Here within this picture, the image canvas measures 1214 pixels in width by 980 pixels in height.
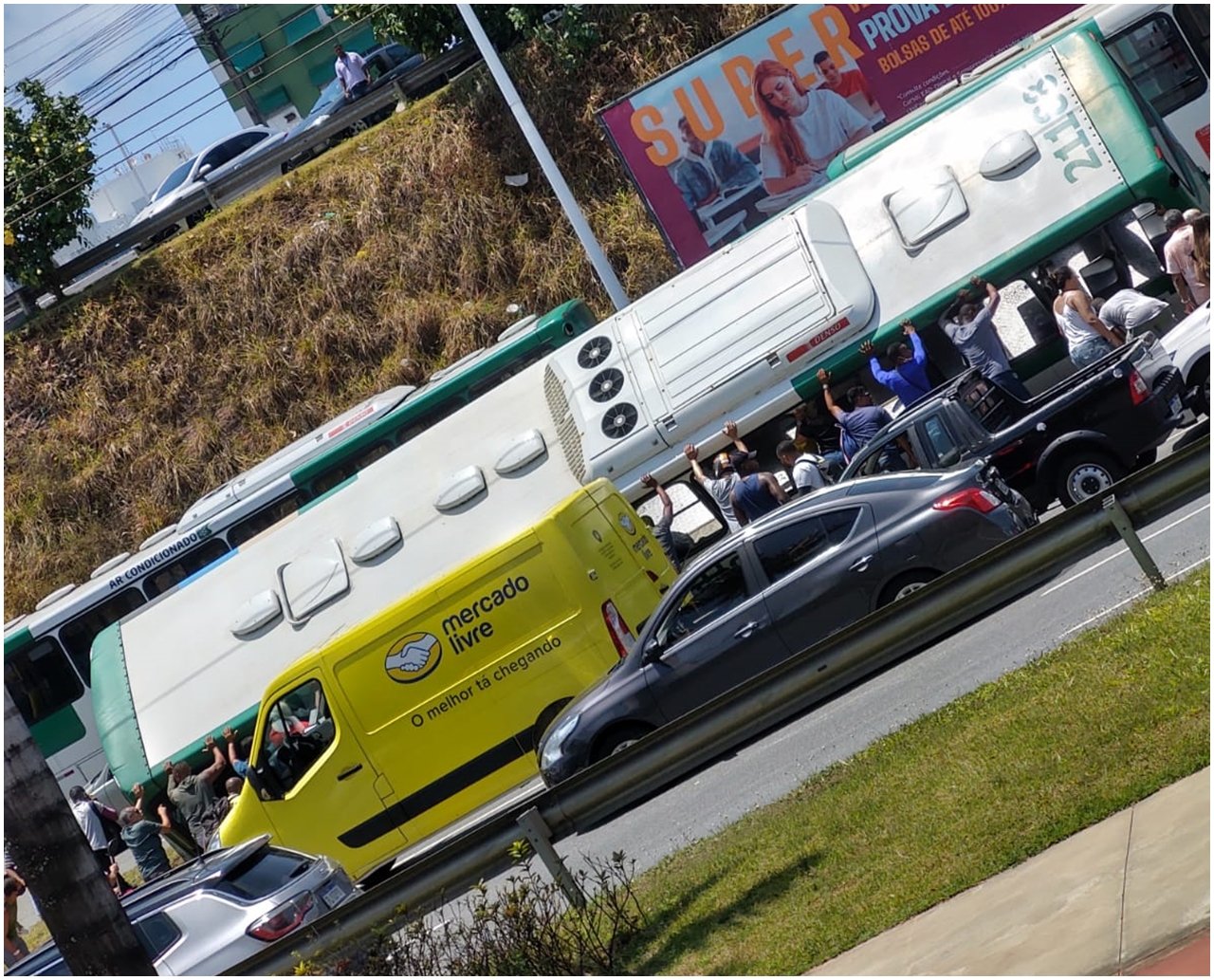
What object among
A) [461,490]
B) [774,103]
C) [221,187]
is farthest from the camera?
[221,187]

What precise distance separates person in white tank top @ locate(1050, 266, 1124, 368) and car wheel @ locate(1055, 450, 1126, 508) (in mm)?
2227

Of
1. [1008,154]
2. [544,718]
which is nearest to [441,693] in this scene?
[544,718]

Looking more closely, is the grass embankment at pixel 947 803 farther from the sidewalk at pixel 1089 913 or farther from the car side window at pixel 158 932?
the car side window at pixel 158 932

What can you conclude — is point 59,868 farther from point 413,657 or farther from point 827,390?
point 827,390

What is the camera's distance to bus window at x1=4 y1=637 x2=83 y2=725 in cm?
2520

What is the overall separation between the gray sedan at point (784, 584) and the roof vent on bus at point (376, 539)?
7.18 m

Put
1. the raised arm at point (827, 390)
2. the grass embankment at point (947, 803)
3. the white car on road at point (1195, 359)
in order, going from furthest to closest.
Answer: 1. the raised arm at point (827, 390)
2. the white car on road at point (1195, 359)
3. the grass embankment at point (947, 803)

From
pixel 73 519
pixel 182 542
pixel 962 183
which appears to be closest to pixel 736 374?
pixel 962 183

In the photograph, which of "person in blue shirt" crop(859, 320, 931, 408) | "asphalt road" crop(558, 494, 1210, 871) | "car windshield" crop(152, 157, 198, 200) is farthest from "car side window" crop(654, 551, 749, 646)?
"car windshield" crop(152, 157, 198, 200)

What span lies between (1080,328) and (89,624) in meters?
16.3

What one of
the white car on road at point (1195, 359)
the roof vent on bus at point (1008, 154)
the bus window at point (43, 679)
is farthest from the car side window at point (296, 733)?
the bus window at point (43, 679)

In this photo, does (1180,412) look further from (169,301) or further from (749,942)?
(169,301)

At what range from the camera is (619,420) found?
1905 cm

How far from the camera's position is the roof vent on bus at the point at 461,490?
65.7 ft
